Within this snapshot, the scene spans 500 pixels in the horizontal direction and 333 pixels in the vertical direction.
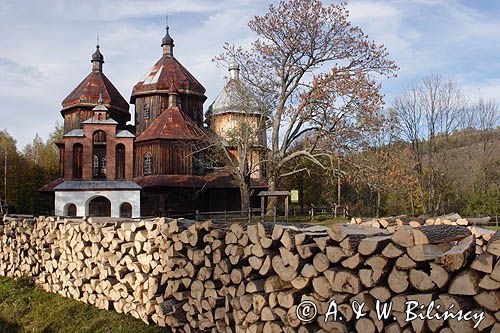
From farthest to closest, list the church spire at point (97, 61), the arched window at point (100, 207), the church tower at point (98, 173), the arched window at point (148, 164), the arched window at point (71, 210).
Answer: the church spire at point (97, 61)
the arched window at point (148, 164)
the arched window at point (100, 207)
the arched window at point (71, 210)
the church tower at point (98, 173)

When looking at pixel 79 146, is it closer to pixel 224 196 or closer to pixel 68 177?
pixel 68 177

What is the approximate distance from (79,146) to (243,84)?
14.1m

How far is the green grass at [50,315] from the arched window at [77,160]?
75.7 feet

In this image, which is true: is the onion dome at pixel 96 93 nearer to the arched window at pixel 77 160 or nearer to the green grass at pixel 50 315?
the arched window at pixel 77 160

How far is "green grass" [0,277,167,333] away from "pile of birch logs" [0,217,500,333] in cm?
21

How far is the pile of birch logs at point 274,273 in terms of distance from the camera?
4.32 meters

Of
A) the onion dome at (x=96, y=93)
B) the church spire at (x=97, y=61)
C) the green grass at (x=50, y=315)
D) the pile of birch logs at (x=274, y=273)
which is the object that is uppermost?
the church spire at (x=97, y=61)

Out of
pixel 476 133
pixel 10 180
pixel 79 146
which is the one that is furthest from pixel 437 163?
pixel 10 180

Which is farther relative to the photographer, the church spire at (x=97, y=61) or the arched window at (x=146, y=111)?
the church spire at (x=97, y=61)

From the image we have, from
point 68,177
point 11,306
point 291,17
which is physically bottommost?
point 11,306

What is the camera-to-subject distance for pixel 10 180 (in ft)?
164

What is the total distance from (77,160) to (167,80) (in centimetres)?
996

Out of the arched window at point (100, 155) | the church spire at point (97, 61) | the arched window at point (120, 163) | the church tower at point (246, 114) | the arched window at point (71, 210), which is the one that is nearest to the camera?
the church tower at point (246, 114)

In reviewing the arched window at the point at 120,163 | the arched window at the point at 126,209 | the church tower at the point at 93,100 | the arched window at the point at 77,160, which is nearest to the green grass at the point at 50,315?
the arched window at the point at 126,209
